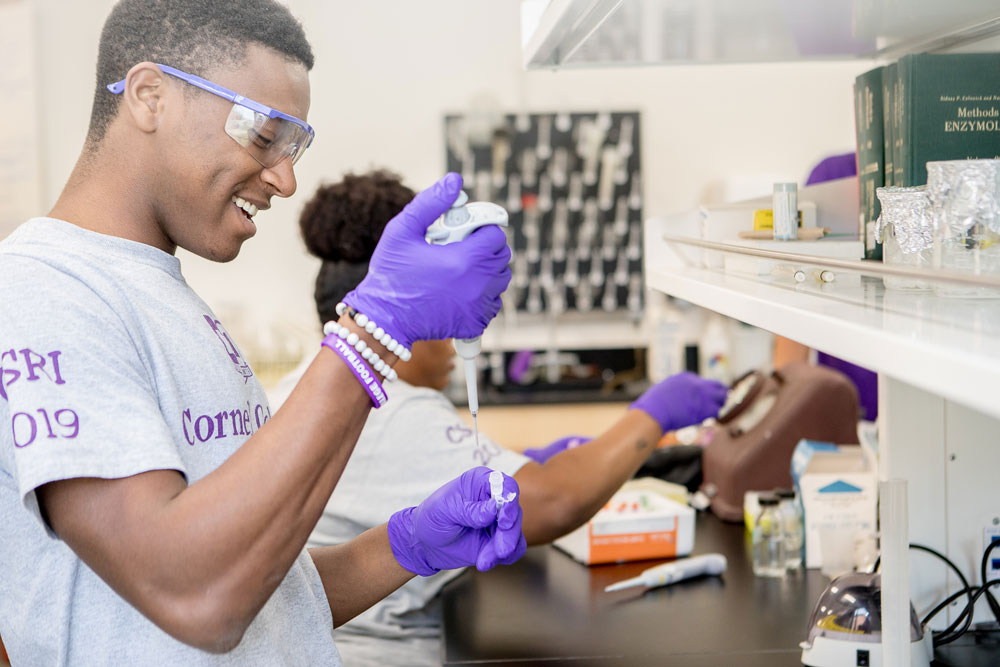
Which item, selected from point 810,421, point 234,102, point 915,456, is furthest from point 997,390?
point 810,421

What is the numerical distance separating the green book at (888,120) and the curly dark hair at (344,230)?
1.09 meters

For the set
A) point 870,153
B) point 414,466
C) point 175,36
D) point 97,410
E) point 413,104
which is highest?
point 413,104

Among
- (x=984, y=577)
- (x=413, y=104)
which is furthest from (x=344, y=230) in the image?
(x=413, y=104)

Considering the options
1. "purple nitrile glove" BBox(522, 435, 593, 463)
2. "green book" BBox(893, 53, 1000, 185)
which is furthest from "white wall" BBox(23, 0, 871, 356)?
"green book" BBox(893, 53, 1000, 185)

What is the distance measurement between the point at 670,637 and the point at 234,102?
1096 mm

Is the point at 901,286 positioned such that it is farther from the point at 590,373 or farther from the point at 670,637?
the point at 590,373

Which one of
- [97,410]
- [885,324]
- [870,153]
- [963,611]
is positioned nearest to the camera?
[885,324]

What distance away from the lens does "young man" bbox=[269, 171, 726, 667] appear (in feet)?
6.09

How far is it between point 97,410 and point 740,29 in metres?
1.09

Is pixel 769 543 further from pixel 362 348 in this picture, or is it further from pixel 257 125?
pixel 257 125

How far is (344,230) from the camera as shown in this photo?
208 centimetres

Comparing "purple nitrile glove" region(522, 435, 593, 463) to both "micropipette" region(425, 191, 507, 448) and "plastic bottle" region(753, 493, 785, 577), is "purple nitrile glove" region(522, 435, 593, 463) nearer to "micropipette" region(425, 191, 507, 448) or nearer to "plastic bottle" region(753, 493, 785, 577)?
"plastic bottle" region(753, 493, 785, 577)

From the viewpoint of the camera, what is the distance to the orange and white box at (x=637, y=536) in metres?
2.02

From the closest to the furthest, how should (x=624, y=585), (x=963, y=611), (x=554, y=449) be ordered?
(x=963, y=611) < (x=624, y=585) < (x=554, y=449)
